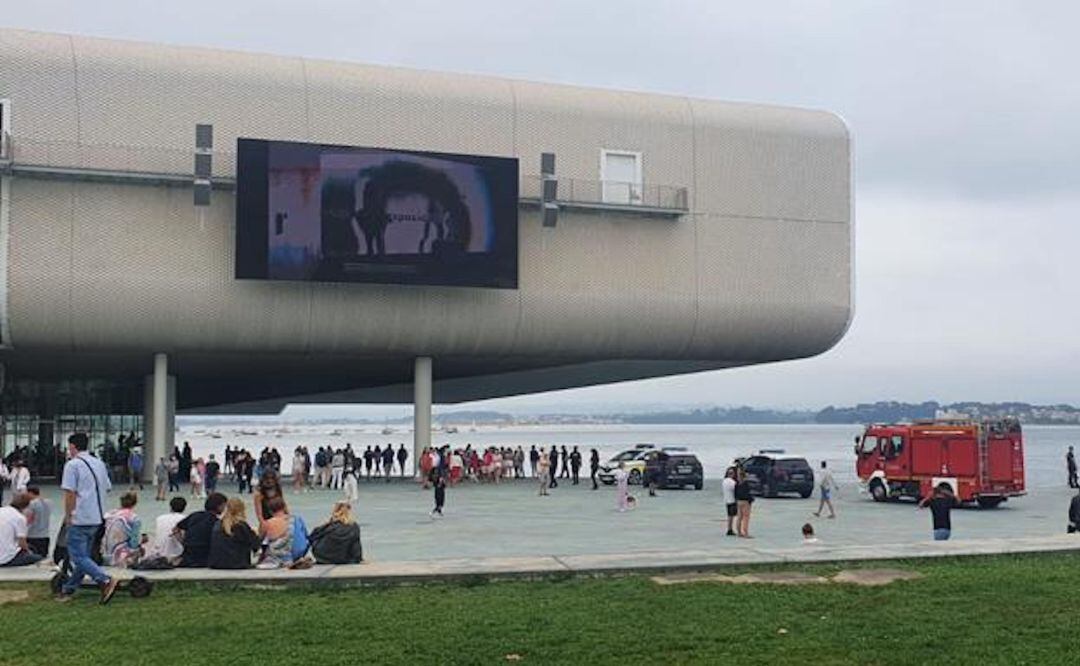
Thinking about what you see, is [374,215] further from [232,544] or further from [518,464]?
[232,544]

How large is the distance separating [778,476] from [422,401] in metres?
14.3

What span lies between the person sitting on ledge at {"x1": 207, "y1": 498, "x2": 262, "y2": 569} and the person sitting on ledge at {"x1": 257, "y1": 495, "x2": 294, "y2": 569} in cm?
17

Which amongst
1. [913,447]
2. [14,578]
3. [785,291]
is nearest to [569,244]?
[785,291]

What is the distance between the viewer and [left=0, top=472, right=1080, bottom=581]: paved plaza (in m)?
15.7

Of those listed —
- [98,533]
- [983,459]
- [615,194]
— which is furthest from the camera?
[615,194]

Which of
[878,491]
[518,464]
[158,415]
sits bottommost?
[518,464]

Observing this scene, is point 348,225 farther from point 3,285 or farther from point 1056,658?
point 1056,658

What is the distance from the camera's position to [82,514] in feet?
43.0

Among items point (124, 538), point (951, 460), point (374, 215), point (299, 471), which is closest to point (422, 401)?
point (299, 471)

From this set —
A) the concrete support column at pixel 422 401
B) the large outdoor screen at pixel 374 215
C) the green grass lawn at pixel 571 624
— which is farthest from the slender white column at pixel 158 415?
the green grass lawn at pixel 571 624

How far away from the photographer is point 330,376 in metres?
54.8

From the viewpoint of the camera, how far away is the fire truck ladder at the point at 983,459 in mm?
32812

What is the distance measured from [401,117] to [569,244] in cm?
771

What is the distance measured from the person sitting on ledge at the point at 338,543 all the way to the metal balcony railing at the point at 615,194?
27.7 meters
